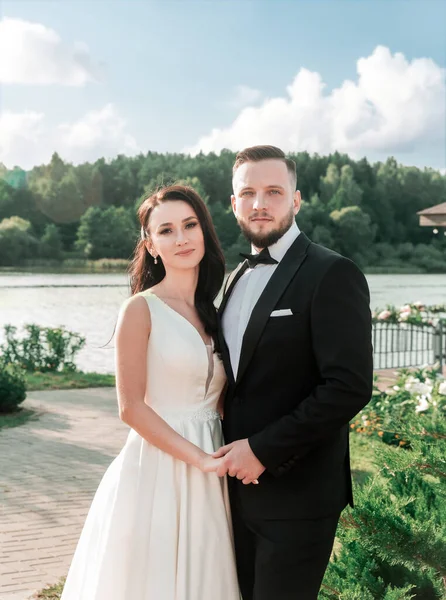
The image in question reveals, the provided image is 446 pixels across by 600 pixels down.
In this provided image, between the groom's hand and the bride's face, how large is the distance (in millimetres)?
783

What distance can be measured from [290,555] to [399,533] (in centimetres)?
42

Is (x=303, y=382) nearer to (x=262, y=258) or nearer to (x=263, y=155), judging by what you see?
(x=262, y=258)

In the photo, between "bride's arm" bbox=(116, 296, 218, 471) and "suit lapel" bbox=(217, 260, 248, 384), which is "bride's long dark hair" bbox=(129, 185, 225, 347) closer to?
"suit lapel" bbox=(217, 260, 248, 384)

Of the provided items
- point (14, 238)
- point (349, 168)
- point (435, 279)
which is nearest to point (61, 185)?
point (14, 238)

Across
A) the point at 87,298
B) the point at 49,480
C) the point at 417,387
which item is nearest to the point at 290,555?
the point at 49,480

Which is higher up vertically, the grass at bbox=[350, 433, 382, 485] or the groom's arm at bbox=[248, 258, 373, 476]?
the groom's arm at bbox=[248, 258, 373, 476]

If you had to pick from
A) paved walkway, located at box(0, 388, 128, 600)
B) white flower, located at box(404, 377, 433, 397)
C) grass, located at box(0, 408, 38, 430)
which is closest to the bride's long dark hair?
paved walkway, located at box(0, 388, 128, 600)

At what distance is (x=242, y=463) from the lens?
2.47 meters

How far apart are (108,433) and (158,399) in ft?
20.5

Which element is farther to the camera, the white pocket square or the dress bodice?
the dress bodice

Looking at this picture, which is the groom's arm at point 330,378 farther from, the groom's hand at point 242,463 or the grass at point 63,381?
the grass at point 63,381

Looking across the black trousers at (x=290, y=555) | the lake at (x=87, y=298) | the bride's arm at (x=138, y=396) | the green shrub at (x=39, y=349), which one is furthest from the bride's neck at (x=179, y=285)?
the lake at (x=87, y=298)

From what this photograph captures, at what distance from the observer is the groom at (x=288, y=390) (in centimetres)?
→ 242

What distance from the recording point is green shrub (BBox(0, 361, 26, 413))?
9.61 metres
